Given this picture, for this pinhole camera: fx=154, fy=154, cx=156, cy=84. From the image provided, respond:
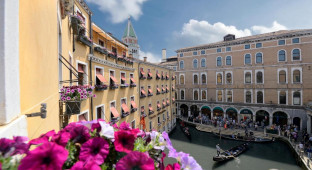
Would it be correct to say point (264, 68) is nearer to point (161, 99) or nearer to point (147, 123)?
point (161, 99)

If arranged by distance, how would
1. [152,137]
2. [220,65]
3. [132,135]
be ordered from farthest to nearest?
[220,65], [152,137], [132,135]

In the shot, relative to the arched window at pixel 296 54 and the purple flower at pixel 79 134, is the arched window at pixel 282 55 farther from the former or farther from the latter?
the purple flower at pixel 79 134

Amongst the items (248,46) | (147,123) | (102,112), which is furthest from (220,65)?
(102,112)

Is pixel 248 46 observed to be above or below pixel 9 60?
above

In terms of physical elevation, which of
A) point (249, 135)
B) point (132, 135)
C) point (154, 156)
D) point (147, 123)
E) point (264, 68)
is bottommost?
point (249, 135)

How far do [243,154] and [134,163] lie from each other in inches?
736

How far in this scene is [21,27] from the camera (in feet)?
5.56

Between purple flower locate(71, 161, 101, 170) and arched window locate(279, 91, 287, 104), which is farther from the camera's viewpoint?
arched window locate(279, 91, 287, 104)

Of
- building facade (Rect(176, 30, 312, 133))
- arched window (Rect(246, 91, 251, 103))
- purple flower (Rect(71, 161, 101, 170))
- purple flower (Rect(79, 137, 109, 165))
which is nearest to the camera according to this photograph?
purple flower (Rect(71, 161, 101, 170))

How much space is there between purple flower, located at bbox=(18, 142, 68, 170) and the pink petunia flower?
37 cm

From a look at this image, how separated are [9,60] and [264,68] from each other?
1146 inches

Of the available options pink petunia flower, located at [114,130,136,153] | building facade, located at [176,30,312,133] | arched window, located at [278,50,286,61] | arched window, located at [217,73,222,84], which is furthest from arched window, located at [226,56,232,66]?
pink petunia flower, located at [114,130,136,153]

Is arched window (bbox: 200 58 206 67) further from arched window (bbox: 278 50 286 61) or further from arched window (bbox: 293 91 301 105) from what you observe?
arched window (bbox: 293 91 301 105)

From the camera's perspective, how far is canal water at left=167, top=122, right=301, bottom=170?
13648 mm
